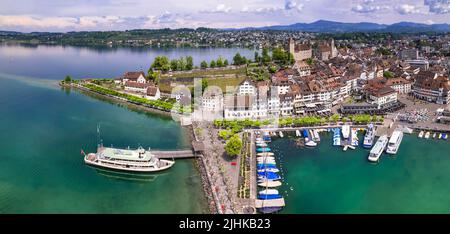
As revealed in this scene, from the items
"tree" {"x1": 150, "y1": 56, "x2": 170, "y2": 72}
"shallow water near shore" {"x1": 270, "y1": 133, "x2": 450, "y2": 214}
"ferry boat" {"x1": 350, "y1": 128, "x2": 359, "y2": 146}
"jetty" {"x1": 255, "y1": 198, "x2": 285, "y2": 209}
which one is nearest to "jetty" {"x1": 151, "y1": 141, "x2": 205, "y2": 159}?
"shallow water near shore" {"x1": 270, "y1": 133, "x2": 450, "y2": 214}

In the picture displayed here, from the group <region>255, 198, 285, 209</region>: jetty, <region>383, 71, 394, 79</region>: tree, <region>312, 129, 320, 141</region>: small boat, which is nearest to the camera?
<region>255, 198, 285, 209</region>: jetty

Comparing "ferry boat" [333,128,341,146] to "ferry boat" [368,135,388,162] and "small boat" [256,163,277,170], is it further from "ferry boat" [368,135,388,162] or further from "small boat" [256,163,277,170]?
"small boat" [256,163,277,170]

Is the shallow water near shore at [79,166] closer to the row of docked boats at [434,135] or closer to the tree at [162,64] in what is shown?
the tree at [162,64]

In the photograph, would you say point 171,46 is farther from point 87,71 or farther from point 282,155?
point 282,155

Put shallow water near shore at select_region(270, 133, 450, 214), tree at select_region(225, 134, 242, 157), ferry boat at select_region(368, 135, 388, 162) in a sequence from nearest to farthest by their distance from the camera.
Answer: shallow water near shore at select_region(270, 133, 450, 214)
tree at select_region(225, 134, 242, 157)
ferry boat at select_region(368, 135, 388, 162)

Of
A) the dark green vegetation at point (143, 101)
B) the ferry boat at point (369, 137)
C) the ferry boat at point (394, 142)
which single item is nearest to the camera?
the ferry boat at point (394, 142)

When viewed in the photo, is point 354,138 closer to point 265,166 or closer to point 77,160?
point 265,166

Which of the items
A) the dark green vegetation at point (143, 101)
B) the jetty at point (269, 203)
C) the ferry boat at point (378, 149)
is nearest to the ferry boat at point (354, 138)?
the ferry boat at point (378, 149)
